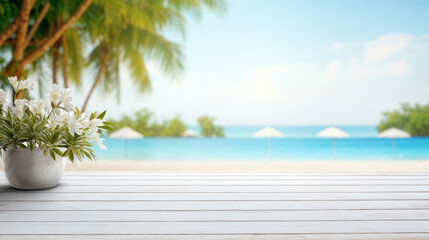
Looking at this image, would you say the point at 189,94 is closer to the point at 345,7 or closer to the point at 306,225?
the point at 345,7

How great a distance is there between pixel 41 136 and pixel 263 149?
1762cm

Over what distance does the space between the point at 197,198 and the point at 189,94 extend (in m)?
24.1

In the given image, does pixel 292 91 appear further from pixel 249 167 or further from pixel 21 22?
pixel 21 22

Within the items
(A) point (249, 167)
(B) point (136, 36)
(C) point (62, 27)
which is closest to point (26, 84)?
(C) point (62, 27)

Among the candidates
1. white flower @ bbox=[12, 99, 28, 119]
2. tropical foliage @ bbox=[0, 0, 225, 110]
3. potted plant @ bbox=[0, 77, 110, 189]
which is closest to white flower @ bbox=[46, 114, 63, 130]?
potted plant @ bbox=[0, 77, 110, 189]

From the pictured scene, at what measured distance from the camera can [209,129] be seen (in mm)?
21641

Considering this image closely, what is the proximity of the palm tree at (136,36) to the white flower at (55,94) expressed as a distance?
3473mm

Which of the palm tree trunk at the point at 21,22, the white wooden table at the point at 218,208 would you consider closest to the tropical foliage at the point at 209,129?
the palm tree trunk at the point at 21,22

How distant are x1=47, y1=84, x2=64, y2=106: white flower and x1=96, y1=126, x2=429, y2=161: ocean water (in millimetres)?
15219

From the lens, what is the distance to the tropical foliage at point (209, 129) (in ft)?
70.0

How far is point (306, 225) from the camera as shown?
730mm

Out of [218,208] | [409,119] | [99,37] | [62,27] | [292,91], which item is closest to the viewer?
[218,208]

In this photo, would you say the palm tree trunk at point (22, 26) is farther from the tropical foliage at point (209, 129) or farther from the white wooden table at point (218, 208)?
the tropical foliage at point (209, 129)

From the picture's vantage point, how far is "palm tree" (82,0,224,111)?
448 cm
